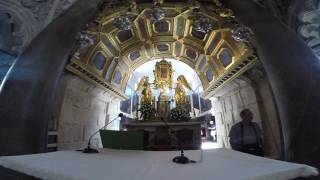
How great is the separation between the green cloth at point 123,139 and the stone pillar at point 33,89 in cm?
106

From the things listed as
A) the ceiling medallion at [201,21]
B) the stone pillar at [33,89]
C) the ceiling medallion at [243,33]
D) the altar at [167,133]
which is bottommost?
the altar at [167,133]

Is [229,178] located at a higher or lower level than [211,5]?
lower

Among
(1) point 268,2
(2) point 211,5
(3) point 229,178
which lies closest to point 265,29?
(1) point 268,2

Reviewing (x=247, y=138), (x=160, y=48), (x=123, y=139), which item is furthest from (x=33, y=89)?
(x=160, y=48)

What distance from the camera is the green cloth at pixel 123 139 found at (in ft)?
6.95

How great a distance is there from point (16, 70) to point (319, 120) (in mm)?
4253

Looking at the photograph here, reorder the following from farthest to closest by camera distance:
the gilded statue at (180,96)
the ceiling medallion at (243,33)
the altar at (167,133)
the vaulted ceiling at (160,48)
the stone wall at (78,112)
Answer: the gilded statue at (180,96) < the altar at (167,133) < the vaulted ceiling at (160,48) < the stone wall at (78,112) < the ceiling medallion at (243,33)

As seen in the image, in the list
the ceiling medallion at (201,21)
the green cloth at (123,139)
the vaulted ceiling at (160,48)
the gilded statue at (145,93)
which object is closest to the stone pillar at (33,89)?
the vaulted ceiling at (160,48)

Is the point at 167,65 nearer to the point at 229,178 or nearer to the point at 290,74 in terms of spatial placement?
the point at 290,74

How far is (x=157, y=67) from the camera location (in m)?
7.35

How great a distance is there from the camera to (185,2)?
14.4 ft

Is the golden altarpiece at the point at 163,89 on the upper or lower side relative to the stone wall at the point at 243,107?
upper

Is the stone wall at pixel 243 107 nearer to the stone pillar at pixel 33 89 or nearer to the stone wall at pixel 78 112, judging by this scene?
the stone pillar at pixel 33 89

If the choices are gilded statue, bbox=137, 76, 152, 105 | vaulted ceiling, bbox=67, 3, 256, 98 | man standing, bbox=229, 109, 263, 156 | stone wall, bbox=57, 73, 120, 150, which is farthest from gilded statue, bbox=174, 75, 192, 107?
man standing, bbox=229, 109, 263, 156
